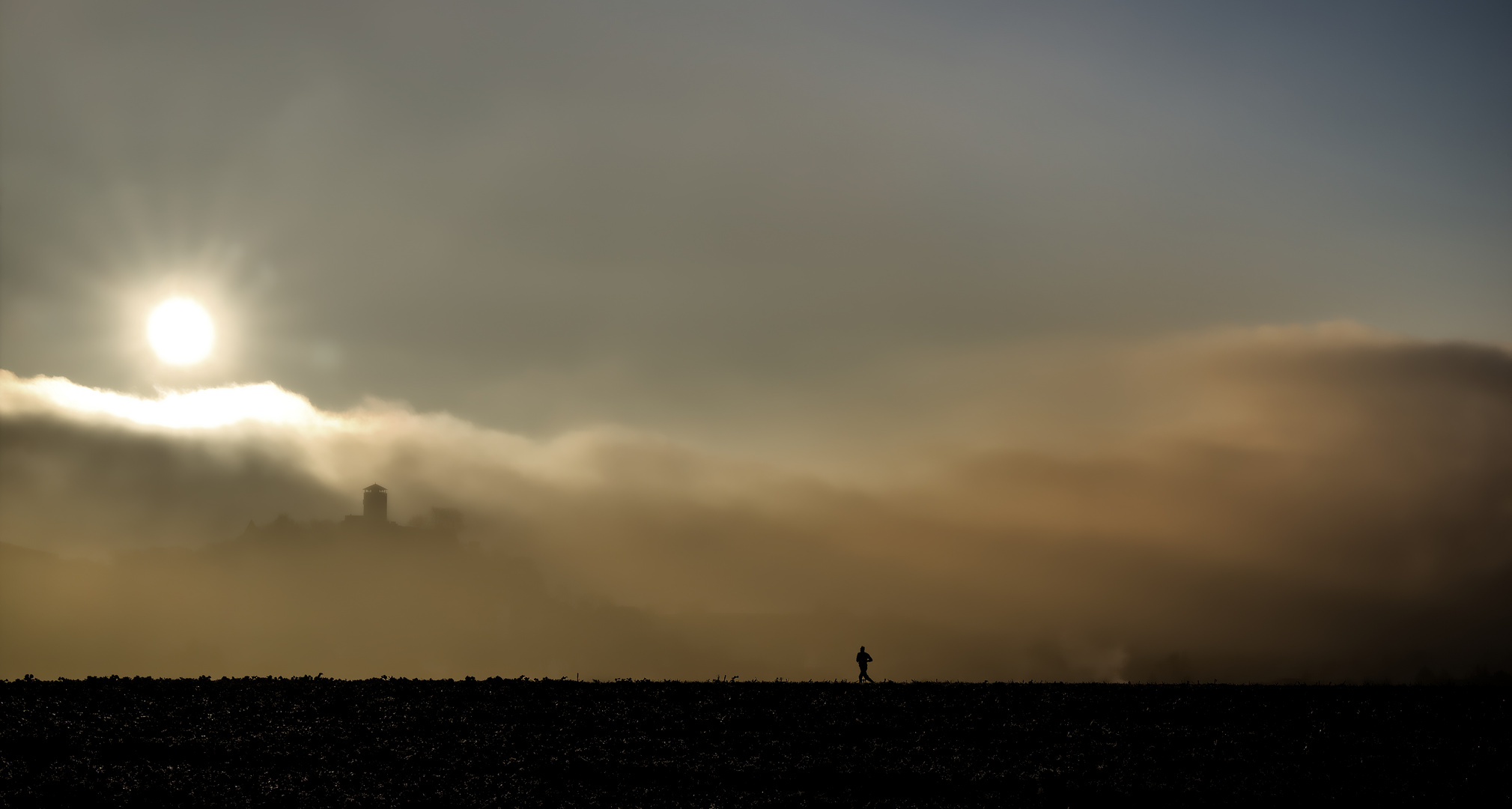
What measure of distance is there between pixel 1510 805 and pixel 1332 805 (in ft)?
17.8

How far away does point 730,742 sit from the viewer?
3869 cm

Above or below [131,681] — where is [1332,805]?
below

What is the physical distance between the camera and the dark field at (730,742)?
33.8 m

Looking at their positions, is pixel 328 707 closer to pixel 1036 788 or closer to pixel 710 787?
pixel 710 787

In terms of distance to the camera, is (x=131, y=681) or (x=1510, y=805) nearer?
(x=1510, y=805)

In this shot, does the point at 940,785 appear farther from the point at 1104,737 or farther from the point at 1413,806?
the point at 1413,806

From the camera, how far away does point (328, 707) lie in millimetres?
41812

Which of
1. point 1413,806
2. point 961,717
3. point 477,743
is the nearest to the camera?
point 1413,806

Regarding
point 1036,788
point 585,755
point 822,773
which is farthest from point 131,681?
point 1036,788

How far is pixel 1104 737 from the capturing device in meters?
39.1

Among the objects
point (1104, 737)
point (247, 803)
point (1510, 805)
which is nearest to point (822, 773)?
point (1104, 737)

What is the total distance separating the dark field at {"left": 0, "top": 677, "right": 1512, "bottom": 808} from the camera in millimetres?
33781

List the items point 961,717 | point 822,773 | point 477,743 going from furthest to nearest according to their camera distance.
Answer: point 961,717
point 477,743
point 822,773

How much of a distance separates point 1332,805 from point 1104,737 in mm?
8101
